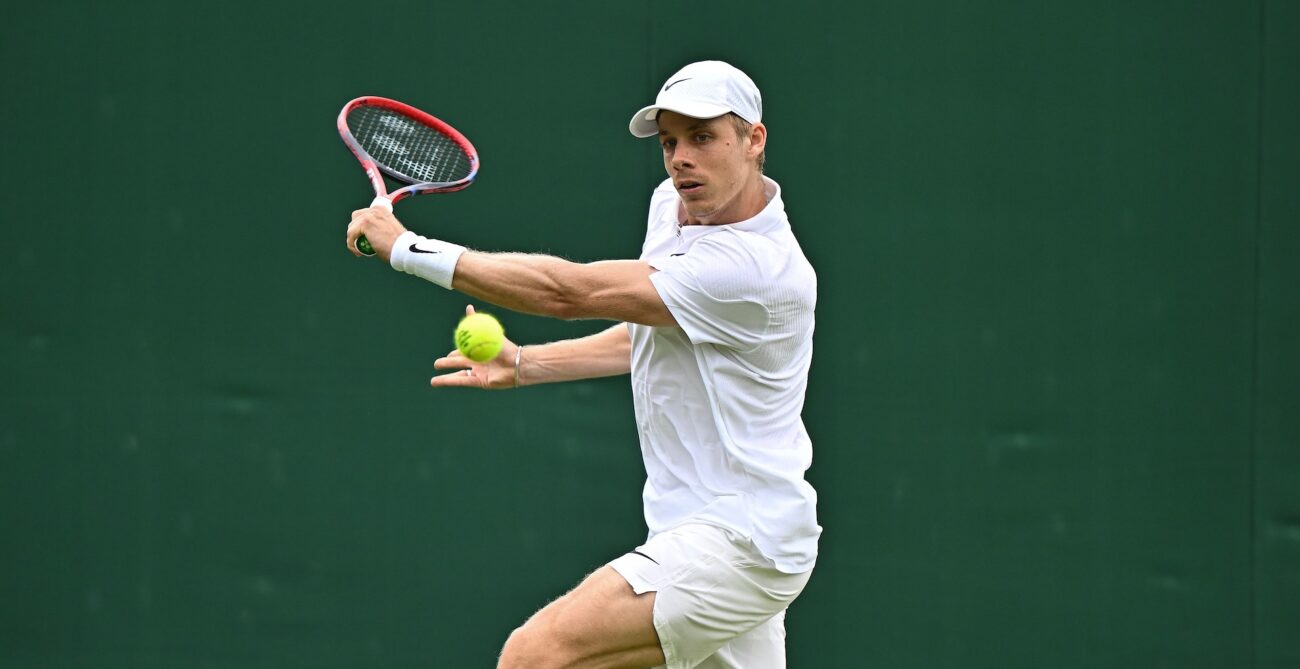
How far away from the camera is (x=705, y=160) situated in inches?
156

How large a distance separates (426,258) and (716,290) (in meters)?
0.64

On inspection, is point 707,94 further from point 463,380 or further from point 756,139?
point 463,380

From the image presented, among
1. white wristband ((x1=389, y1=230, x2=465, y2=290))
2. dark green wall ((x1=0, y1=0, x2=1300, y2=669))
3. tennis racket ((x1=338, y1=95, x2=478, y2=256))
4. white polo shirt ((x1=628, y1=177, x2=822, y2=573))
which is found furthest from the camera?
dark green wall ((x1=0, y1=0, x2=1300, y2=669))

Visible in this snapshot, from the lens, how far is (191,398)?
519 cm

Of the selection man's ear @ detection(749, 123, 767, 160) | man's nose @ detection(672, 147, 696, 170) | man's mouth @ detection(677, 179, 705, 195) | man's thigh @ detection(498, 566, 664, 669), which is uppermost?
man's ear @ detection(749, 123, 767, 160)

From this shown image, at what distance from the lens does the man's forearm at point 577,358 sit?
436cm

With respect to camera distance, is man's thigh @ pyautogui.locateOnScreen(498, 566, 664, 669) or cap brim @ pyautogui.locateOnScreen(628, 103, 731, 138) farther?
cap brim @ pyautogui.locateOnScreen(628, 103, 731, 138)

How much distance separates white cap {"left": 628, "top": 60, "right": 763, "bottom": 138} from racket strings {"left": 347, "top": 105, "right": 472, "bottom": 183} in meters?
0.76

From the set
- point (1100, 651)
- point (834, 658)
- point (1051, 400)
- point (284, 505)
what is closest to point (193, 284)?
point (284, 505)

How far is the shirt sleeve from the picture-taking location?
150 inches

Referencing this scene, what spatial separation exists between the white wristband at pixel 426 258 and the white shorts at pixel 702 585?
75cm

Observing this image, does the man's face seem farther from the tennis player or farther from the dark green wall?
the dark green wall

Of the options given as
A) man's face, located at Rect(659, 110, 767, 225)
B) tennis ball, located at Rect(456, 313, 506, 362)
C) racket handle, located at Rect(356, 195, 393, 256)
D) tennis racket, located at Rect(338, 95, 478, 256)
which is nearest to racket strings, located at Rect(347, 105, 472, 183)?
tennis racket, located at Rect(338, 95, 478, 256)

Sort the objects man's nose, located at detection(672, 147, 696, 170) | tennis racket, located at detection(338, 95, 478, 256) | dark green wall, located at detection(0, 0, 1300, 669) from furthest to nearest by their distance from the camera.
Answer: dark green wall, located at detection(0, 0, 1300, 669)
tennis racket, located at detection(338, 95, 478, 256)
man's nose, located at detection(672, 147, 696, 170)
